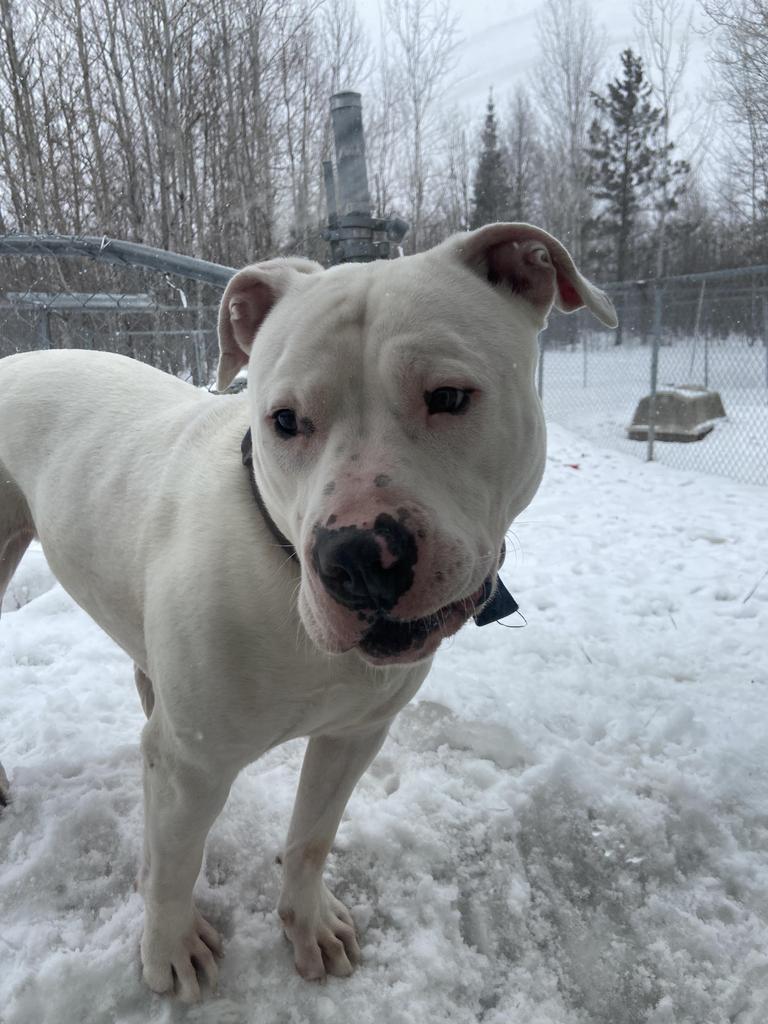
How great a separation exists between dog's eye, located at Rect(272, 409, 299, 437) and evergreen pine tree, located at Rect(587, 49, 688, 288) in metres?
14.7

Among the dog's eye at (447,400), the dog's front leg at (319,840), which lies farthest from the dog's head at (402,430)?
the dog's front leg at (319,840)

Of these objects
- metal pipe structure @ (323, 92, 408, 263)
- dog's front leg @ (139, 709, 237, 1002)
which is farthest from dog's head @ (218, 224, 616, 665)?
metal pipe structure @ (323, 92, 408, 263)

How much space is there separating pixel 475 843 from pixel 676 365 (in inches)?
330

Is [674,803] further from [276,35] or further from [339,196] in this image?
[276,35]

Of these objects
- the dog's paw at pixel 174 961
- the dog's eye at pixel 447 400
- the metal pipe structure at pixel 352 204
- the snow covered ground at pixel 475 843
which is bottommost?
the snow covered ground at pixel 475 843

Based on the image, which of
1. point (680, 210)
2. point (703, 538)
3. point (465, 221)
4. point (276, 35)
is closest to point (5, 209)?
point (276, 35)

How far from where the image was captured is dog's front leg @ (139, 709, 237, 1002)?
5.06 feet

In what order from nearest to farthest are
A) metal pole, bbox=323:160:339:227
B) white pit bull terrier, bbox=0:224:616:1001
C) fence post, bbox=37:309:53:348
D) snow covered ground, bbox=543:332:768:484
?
white pit bull terrier, bbox=0:224:616:1001 → metal pole, bbox=323:160:339:227 → fence post, bbox=37:309:53:348 → snow covered ground, bbox=543:332:768:484

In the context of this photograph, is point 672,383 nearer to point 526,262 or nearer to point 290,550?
point 526,262

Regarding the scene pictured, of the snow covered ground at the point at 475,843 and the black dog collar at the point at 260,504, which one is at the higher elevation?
the black dog collar at the point at 260,504

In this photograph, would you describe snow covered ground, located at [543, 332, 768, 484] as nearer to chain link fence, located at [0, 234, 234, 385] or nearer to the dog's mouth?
chain link fence, located at [0, 234, 234, 385]

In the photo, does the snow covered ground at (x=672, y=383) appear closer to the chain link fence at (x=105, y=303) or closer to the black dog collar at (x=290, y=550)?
the chain link fence at (x=105, y=303)

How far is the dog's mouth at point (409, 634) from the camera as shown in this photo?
1.20 metres

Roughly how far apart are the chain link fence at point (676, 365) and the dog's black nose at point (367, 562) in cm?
632
